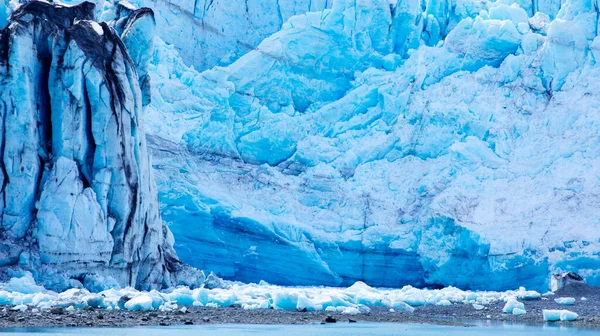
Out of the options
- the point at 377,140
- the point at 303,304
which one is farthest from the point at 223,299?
the point at 377,140

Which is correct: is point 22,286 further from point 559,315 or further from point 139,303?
point 559,315

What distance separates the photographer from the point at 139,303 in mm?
12477

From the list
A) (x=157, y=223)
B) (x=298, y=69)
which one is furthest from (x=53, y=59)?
(x=298, y=69)

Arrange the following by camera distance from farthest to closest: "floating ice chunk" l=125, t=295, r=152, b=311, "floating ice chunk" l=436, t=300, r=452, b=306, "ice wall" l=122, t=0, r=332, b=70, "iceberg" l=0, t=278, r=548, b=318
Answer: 1. "ice wall" l=122, t=0, r=332, b=70
2. "floating ice chunk" l=436, t=300, r=452, b=306
3. "floating ice chunk" l=125, t=295, r=152, b=311
4. "iceberg" l=0, t=278, r=548, b=318

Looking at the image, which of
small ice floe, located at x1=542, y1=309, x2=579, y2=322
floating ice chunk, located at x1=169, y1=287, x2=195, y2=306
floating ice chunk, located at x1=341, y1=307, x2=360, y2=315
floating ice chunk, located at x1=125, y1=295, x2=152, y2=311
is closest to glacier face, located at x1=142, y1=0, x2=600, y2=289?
floating ice chunk, located at x1=169, y1=287, x2=195, y2=306

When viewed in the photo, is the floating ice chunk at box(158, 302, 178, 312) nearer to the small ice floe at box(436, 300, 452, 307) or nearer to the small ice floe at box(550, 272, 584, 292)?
the small ice floe at box(436, 300, 452, 307)

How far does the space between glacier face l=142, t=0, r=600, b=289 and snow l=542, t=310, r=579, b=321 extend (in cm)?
669

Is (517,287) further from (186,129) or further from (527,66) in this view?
(186,129)

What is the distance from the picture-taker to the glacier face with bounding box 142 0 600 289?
67.0 ft

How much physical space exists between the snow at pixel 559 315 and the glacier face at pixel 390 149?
6.69 m

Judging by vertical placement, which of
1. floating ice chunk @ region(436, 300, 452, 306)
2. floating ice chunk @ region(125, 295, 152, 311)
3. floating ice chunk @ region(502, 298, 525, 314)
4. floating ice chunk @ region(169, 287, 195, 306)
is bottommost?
floating ice chunk @ region(125, 295, 152, 311)

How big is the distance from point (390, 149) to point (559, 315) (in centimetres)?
968

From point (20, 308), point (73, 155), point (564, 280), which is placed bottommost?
point (20, 308)

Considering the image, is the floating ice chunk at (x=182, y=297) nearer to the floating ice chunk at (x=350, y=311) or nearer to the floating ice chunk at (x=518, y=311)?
the floating ice chunk at (x=350, y=311)
